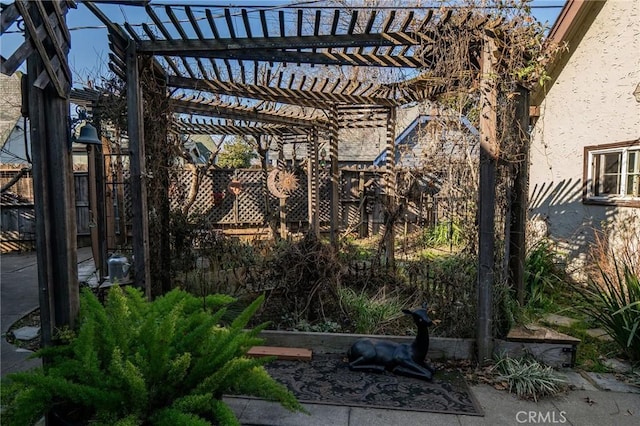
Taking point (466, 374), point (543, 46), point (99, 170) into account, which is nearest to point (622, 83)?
point (543, 46)

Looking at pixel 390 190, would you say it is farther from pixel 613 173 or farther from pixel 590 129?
pixel 613 173

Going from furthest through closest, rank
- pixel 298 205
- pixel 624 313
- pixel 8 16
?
pixel 298 205 → pixel 624 313 → pixel 8 16

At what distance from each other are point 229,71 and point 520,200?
319 centimetres

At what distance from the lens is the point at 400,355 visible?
2988 millimetres

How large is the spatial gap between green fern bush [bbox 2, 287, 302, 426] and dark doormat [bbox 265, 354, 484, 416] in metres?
0.90

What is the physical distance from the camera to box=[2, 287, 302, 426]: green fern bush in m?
1.59

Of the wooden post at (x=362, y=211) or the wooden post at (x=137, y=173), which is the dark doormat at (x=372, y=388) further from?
the wooden post at (x=362, y=211)

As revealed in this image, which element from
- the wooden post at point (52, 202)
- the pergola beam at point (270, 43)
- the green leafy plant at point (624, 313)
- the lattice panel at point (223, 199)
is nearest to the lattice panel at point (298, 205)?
the lattice panel at point (223, 199)

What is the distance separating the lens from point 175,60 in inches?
177

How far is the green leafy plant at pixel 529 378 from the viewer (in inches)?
106

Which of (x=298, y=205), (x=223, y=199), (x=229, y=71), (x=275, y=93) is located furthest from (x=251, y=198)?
(x=229, y=71)

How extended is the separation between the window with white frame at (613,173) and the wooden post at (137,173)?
5.47 m

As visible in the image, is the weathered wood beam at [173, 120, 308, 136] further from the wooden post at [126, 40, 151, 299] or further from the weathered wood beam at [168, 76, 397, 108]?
the wooden post at [126, 40, 151, 299]

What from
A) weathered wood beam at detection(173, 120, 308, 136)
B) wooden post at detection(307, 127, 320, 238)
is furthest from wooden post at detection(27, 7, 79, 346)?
wooden post at detection(307, 127, 320, 238)
